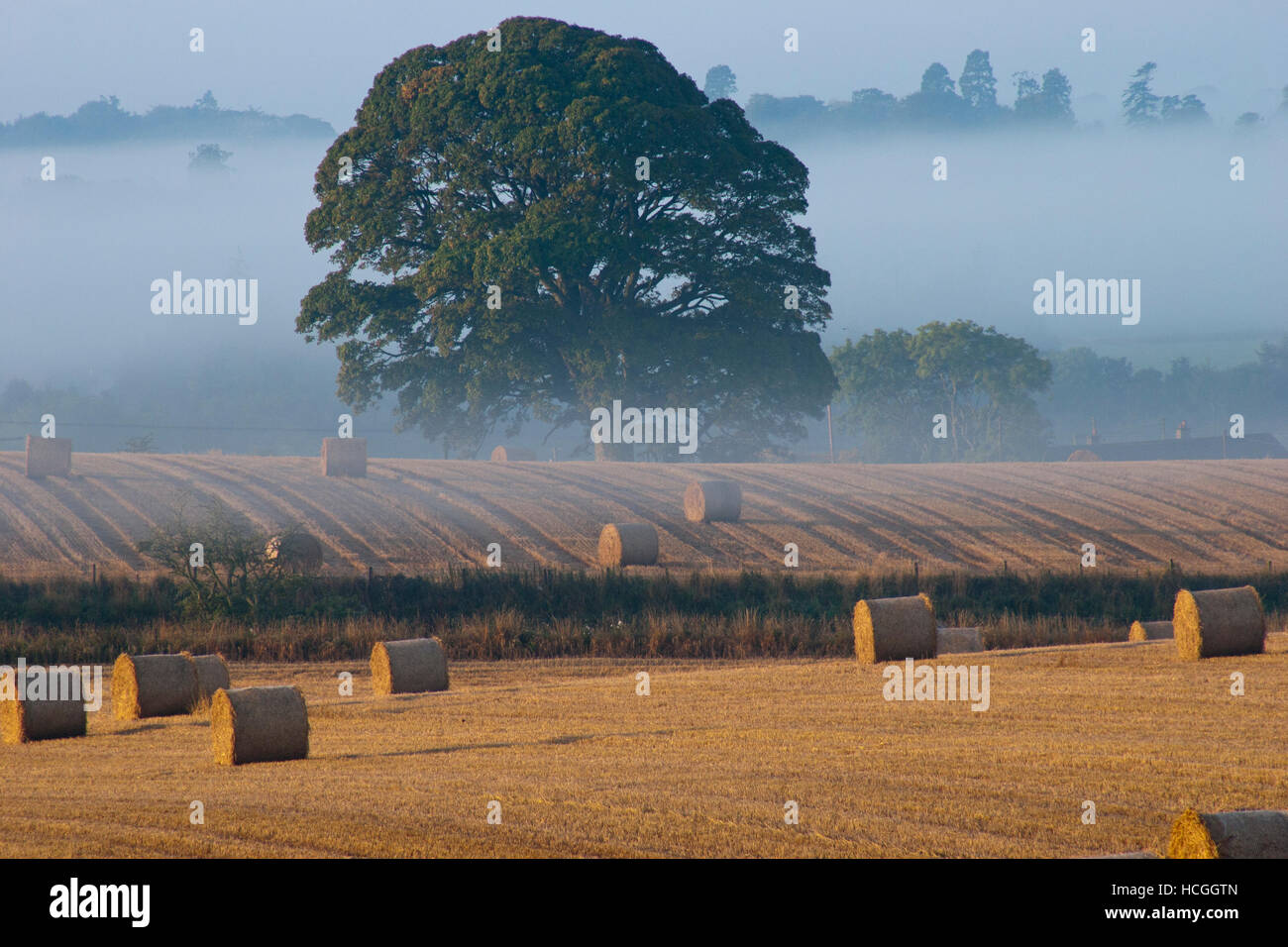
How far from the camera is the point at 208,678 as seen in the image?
16906mm

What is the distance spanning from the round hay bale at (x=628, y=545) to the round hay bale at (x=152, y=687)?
14208mm

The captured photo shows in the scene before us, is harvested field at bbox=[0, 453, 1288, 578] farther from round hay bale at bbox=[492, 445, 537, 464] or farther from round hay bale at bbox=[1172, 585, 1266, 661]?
round hay bale at bbox=[1172, 585, 1266, 661]

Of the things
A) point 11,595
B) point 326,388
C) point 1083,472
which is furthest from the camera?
point 326,388

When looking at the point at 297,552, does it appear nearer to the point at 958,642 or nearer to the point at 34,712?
the point at 34,712

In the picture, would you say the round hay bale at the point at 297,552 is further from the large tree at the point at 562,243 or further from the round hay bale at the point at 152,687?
the large tree at the point at 562,243

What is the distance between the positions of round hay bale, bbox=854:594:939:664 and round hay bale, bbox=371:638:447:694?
Result: 5.78 meters

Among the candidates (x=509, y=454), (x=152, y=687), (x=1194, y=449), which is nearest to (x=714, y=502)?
(x=152, y=687)

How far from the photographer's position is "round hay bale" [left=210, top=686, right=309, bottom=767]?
12617 millimetres

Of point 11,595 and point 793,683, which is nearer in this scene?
point 793,683

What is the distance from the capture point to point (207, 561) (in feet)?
82.0

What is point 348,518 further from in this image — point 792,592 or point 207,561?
point 792,592
